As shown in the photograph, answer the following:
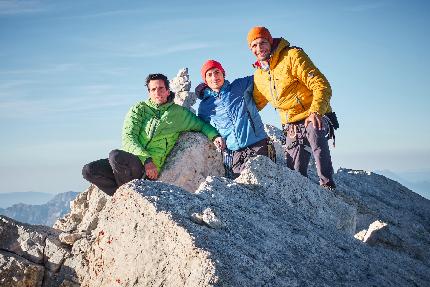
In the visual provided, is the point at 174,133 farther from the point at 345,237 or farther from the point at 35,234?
the point at 345,237

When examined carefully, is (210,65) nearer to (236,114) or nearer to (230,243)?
(236,114)

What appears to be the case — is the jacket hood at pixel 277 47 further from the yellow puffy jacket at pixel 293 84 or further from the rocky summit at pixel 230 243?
the rocky summit at pixel 230 243

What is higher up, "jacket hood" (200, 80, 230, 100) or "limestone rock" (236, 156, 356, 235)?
"jacket hood" (200, 80, 230, 100)

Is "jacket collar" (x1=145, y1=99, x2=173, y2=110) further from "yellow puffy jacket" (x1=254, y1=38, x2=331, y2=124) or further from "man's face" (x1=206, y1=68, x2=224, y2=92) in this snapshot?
"yellow puffy jacket" (x1=254, y1=38, x2=331, y2=124)

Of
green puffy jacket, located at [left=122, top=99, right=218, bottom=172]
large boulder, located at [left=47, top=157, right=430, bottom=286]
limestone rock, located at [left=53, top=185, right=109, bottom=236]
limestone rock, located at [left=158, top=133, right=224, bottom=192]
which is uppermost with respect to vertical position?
green puffy jacket, located at [left=122, top=99, right=218, bottom=172]

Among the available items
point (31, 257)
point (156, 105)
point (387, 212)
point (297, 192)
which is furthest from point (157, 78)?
point (387, 212)

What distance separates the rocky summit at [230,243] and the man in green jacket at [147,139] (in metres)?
1.95

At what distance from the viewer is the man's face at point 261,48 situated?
936cm

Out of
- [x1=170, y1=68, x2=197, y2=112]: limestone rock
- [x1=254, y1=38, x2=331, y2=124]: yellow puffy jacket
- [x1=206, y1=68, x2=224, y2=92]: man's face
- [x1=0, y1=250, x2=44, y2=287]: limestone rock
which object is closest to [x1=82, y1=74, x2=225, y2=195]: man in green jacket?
[x1=206, y1=68, x2=224, y2=92]: man's face

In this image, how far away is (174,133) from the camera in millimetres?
10281

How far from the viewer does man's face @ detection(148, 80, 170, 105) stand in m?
9.89

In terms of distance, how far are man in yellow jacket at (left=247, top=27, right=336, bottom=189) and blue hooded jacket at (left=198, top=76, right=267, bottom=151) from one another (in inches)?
21.4

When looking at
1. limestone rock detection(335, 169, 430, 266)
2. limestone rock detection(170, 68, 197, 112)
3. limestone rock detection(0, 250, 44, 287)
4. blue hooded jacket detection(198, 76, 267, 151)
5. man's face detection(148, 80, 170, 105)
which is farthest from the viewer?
limestone rock detection(170, 68, 197, 112)

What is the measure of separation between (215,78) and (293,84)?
241 centimetres
